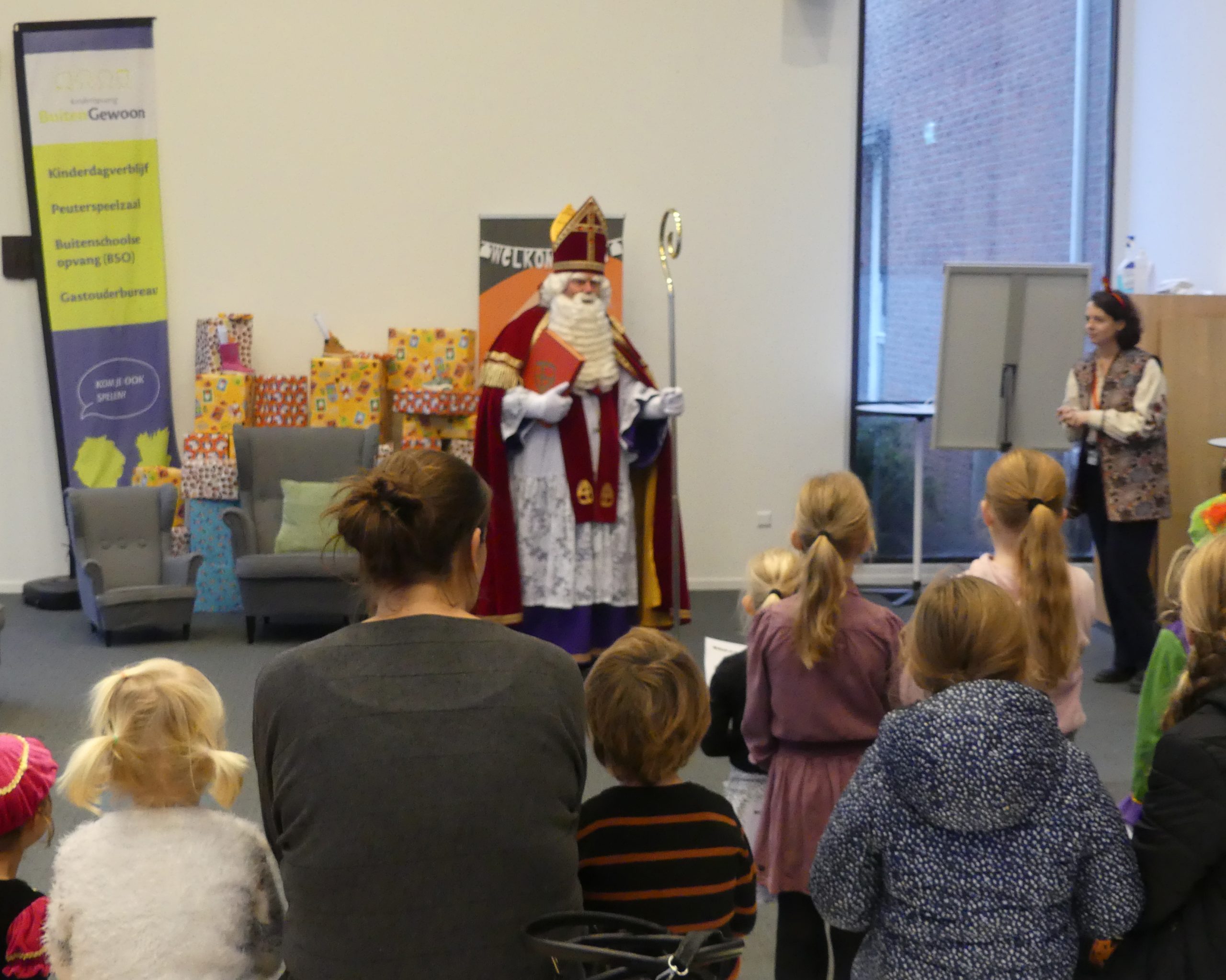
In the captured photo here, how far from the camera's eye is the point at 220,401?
6270mm

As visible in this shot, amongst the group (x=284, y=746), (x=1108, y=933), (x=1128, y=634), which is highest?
(x=284, y=746)

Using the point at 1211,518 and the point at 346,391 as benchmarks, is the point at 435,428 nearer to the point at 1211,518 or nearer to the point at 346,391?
the point at 346,391

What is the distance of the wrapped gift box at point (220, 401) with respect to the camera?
20.5ft

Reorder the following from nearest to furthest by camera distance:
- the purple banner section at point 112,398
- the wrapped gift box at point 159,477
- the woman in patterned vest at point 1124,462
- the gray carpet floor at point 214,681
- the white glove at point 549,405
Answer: the gray carpet floor at point 214,681 → the white glove at point 549,405 → the woman in patterned vest at point 1124,462 → the wrapped gift box at point 159,477 → the purple banner section at point 112,398

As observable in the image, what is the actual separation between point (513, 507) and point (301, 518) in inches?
65.2

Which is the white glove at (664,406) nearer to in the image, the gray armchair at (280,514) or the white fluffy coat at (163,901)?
the gray armchair at (280,514)

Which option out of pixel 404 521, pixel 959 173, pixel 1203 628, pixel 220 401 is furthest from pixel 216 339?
pixel 1203 628

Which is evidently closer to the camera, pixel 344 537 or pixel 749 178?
pixel 344 537

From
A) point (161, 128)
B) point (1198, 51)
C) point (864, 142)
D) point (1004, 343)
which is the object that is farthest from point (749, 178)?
point (161, 128)

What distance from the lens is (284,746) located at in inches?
54.9

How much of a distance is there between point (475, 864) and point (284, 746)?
242mm

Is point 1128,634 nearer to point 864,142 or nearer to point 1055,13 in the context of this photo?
point 864,142

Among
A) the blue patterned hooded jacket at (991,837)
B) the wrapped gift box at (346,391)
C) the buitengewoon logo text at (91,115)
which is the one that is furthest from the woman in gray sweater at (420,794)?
the buitengewoon logo text at (91,115)

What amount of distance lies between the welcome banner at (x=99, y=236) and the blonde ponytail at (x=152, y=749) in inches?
207
